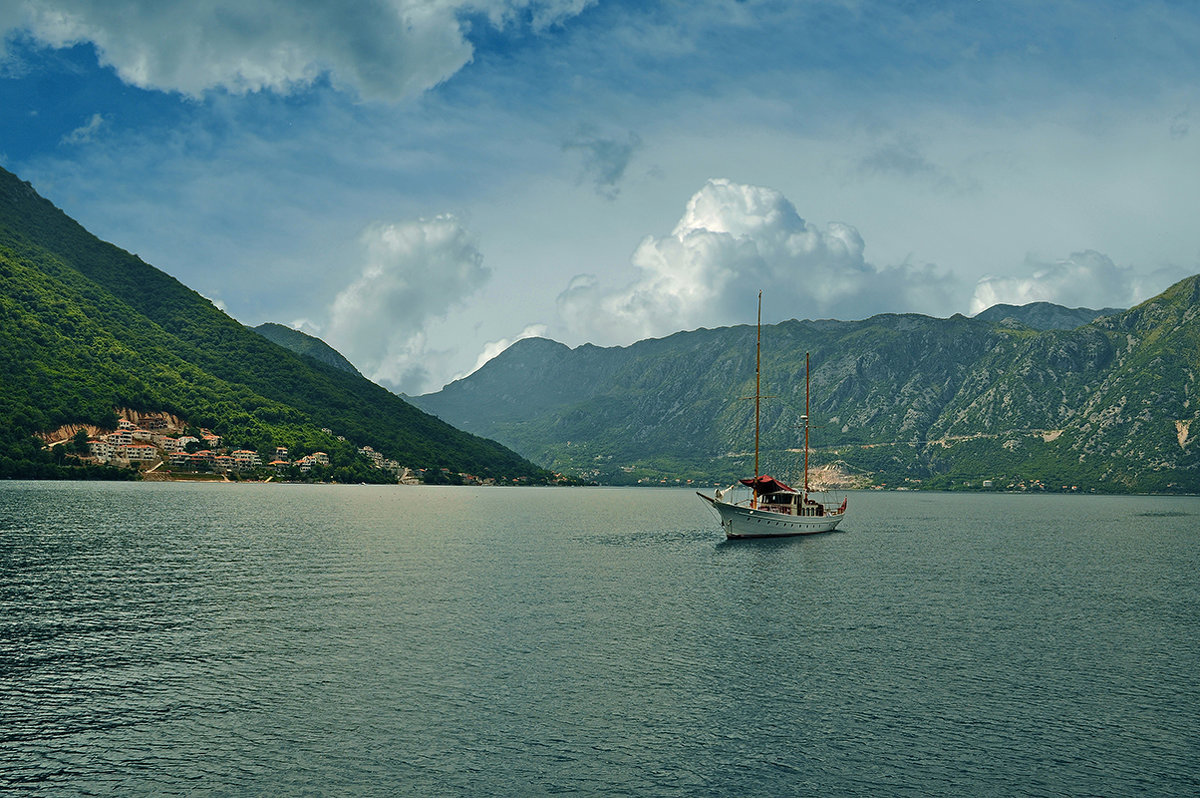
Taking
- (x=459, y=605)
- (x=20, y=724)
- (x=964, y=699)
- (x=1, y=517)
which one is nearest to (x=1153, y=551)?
(x=964, y=699)

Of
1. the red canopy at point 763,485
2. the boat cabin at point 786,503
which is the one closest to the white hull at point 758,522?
the boat cabin at point 786,503

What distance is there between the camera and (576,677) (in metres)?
38.4

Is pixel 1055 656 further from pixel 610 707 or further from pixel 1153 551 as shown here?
pixel 1153 551

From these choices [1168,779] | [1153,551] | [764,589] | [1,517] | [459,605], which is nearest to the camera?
[1168,779]

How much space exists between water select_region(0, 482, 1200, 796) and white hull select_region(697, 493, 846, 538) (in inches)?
1391

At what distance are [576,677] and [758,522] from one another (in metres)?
91.7

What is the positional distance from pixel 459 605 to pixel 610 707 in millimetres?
26014

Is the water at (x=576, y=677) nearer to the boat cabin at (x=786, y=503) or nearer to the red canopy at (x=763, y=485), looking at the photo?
the red canopy at (x=763, y=485)

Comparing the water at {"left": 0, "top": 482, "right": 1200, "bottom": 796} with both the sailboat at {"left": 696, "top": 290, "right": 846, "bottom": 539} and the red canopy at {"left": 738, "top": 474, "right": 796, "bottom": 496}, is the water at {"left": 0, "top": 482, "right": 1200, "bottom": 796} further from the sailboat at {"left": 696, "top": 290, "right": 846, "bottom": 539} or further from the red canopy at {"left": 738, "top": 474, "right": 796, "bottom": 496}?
the red canopy at {"left": 738, "top": 474, "right": 796, "bottom": 496}

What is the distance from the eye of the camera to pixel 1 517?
106m

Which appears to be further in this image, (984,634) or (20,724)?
(984,634)

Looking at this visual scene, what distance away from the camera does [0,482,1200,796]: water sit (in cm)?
2670

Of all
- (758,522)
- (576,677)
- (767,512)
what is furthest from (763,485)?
(576,677)

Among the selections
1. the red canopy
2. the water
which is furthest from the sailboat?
the water
